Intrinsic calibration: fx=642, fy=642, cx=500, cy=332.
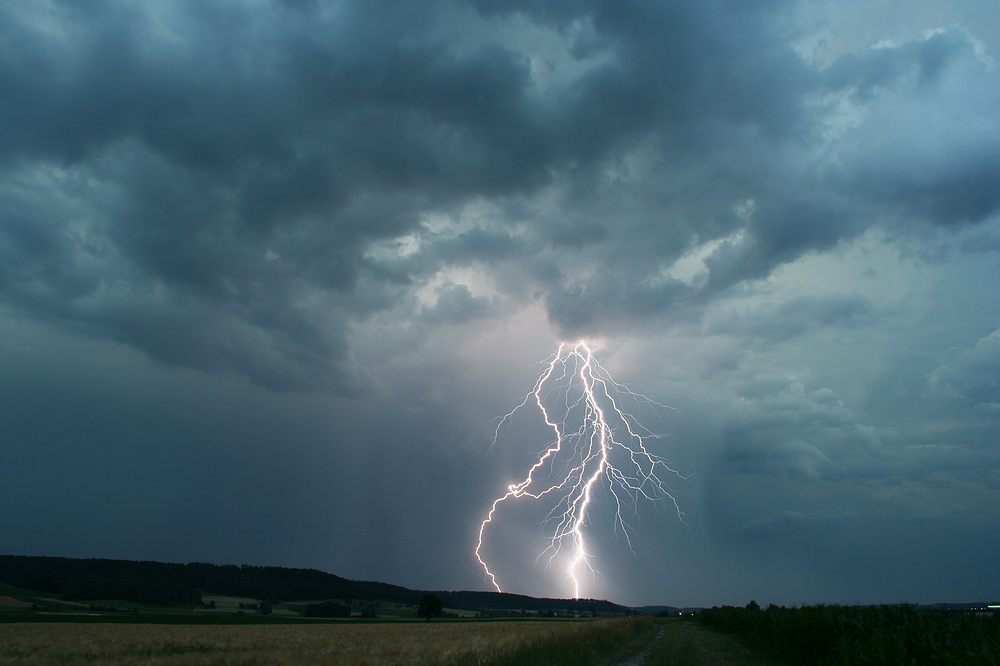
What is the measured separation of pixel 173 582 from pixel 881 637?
375ft

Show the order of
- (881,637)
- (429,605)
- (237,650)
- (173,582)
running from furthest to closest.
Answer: (173,582) → (429,605) → (237,650) → (881,637)

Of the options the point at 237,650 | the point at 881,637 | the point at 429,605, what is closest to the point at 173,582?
the point at 429,605

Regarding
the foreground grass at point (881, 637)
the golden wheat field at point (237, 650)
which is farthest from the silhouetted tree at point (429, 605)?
the foreground grass at point (881, 637)

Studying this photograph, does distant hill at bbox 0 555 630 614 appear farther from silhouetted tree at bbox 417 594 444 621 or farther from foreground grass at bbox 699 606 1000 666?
→ foreground grass at bbox 699 606 1000 666

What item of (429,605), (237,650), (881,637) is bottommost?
(237,650)

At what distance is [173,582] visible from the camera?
10388cm

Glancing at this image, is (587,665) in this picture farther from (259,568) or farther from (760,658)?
(259,568)

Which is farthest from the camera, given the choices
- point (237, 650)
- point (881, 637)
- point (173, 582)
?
point (173, 582)

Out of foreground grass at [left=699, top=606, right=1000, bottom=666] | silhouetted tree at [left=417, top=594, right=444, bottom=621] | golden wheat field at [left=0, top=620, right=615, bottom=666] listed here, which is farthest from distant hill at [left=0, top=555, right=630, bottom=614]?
foreground grass at [left=699, top=606, right=1000, bottom=666]

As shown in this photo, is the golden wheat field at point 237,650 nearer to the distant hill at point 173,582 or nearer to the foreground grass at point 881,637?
the foreground grass at point 881,637

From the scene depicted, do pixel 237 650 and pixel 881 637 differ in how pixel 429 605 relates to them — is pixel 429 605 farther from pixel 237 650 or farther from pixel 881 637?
pixel 881 637

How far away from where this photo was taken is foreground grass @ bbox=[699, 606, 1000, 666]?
10.9 m

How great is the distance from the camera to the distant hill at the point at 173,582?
88938mm

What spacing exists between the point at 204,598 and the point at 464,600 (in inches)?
3624
